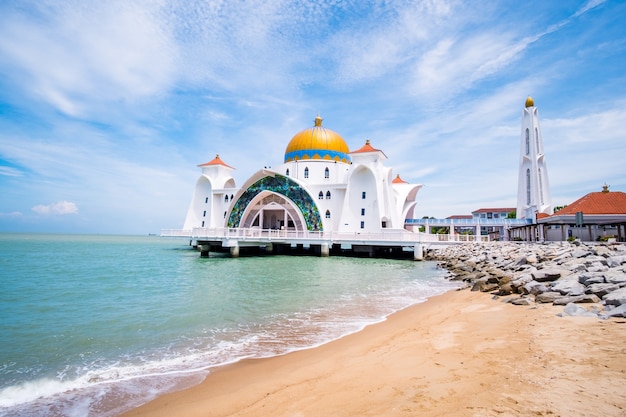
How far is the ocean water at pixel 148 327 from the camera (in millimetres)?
4020

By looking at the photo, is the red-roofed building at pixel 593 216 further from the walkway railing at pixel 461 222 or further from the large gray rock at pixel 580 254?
the large gray rock at pixel 580 254

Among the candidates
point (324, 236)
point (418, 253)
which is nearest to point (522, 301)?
point (418, 253)

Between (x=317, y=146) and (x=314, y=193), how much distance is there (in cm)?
496

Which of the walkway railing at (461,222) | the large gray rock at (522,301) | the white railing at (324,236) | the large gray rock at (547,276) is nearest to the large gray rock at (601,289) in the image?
the large gray rock at (522,301)

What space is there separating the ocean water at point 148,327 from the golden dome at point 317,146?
21.3 meters

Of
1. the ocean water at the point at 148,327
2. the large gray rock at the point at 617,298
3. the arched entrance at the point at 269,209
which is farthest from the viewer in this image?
the arched entrance at the point at 269,209

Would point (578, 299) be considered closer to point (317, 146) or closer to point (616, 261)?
point (616, 261)

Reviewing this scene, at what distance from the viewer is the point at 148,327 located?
650cm

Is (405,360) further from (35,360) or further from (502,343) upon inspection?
(35,360)

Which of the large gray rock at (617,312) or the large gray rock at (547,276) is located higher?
the large gray rock at (547,276)

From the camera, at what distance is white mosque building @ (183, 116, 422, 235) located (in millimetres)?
28359

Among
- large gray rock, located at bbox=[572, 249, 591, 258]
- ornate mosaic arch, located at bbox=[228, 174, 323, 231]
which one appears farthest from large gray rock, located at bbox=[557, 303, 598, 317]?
ornate mosaic arch, located at bbox=[228, 174, 323, 231]

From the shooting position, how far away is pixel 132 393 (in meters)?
3.85

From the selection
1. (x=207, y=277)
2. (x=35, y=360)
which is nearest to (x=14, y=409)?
(x=35, y=360)
